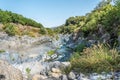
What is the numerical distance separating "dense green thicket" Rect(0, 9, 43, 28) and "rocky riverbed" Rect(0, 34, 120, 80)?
485cm

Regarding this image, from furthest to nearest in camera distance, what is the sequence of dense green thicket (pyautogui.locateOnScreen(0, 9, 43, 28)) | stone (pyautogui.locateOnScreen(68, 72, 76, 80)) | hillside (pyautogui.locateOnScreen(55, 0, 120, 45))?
dense green thicket (pyautogui.locateOnScreen(0, 9, 43, 28)) → hillside (pyautogui.locateOnScreen(55, 0, 120, 45)) → stone (pyautogui.locateOnScreen(68, 72, 76, 80))

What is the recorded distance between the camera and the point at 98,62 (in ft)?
47.4

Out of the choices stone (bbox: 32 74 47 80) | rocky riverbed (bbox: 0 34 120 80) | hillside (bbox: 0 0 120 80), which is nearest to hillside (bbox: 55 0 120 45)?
hillside (bbox: 0 0 120 80)

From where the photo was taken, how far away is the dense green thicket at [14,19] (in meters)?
40.3

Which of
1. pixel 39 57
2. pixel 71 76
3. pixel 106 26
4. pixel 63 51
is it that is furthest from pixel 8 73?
pixel 63 51

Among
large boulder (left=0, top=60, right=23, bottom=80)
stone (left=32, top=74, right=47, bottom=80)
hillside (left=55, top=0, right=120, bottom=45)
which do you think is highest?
hillside (left=55, top=0, right=120, bottom=45)

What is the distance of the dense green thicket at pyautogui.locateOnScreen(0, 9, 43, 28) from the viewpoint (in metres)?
40.3

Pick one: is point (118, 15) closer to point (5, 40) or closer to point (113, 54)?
point (113, 54)

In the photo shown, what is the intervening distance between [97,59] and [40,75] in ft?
8.20

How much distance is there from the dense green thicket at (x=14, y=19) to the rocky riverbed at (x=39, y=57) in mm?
4851

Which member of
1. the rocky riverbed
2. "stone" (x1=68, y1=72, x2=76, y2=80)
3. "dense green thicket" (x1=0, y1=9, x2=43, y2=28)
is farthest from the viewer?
"dense green thicket" (x1=0, y1=9, x2=43, y2=28)

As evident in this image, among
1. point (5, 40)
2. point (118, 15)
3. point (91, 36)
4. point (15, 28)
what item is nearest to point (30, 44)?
point (5, 40)

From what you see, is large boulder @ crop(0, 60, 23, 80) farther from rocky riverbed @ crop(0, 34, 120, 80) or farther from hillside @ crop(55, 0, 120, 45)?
hillside @ crop(55, 0, 120, 45)

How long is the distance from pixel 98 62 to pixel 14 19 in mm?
28145
